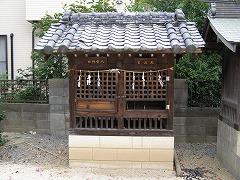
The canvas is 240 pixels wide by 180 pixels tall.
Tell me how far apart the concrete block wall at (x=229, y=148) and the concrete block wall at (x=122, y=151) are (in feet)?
4.95

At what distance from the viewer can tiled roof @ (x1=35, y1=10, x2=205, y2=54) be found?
6031 mm

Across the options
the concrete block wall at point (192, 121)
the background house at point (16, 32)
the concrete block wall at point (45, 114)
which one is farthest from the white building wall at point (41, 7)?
the concrete block wall at point (192, 121)

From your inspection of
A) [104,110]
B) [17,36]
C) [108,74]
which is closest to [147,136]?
[104,110]

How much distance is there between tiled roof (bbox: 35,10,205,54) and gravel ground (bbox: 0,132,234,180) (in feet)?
10.0

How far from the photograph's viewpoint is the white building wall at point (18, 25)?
44.4 ft

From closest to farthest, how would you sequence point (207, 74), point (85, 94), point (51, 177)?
1. point (51, 177)
2. point (85, 94)
3. point (207, 74)

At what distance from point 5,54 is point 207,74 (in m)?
10.0

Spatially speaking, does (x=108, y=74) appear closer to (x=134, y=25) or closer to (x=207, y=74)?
(x=134, y=25)

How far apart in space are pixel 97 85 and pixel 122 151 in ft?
5.98

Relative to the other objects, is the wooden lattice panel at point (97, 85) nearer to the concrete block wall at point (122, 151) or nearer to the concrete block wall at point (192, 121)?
the concrete block wall at point (122, 151)

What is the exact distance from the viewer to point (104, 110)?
697 centimetres

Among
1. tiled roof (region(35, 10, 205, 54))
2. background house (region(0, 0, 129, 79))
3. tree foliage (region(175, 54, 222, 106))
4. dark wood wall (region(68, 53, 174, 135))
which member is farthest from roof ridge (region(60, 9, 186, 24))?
background house (region(0, 0, 129, 79))

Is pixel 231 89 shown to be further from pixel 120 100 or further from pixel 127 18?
pixel 127 18

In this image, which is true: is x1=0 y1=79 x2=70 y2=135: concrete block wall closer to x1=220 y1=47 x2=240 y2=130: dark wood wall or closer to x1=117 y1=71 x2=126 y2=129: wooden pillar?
x1=117 y1=71 x2=126 y2=129: wooden pillar
